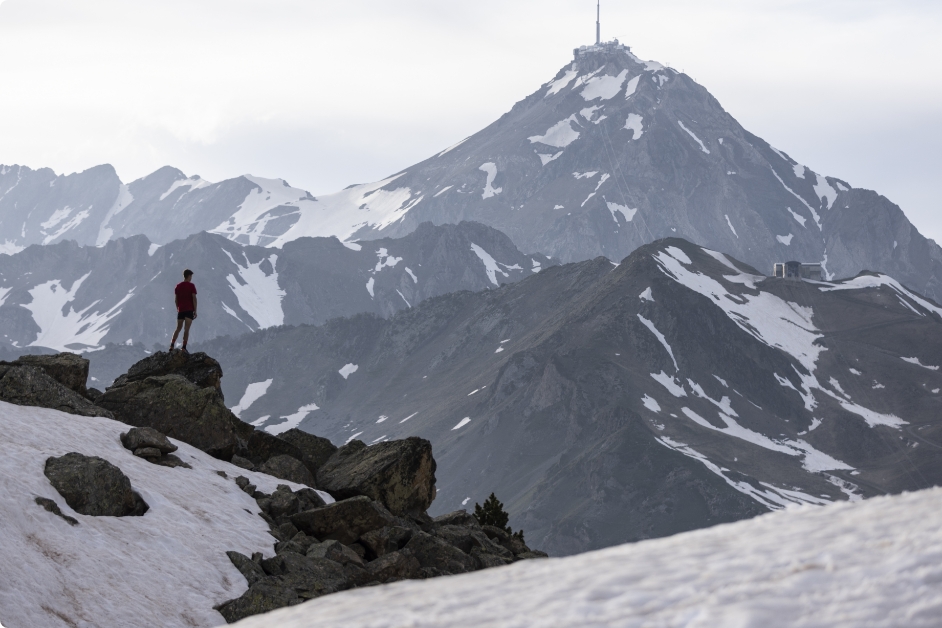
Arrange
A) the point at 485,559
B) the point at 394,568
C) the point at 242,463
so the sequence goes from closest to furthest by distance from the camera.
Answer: the point at 394,568 < the point at 485,559 < the point at 242,463

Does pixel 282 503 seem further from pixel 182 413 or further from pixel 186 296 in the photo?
pixel 186 296

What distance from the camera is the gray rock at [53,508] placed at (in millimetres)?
19188

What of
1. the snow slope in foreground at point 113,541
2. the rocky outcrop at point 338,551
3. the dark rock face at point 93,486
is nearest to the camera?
the snow slope in foreground at point 113,541

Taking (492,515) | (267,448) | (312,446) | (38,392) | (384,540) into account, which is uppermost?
(38,392)

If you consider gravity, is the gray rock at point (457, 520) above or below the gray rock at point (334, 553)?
below

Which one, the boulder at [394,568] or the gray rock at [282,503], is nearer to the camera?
the boulder at [394,568]

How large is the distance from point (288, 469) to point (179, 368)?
6686 millimetres

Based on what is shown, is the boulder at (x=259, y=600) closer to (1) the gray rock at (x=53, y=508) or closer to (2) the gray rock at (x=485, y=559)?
(1) the gray rock at (x=53, y=508)

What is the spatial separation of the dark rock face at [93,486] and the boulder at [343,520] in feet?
15.8

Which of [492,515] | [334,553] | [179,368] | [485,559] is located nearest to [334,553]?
[334,553]

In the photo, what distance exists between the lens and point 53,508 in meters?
19.3

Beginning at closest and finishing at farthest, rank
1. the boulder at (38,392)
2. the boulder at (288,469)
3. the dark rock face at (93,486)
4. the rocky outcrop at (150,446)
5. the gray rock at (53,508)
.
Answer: the gray rock at (53,508) → the dark rock face at (93,486) → the rocky outcrop at (150,446) → the boulder at (38,392) → the boulder at (288,469)

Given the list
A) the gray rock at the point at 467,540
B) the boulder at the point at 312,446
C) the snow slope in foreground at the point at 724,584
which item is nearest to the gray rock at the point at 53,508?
the gray rock at the point at 467,540

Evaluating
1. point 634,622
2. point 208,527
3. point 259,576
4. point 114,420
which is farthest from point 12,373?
point 634,622
